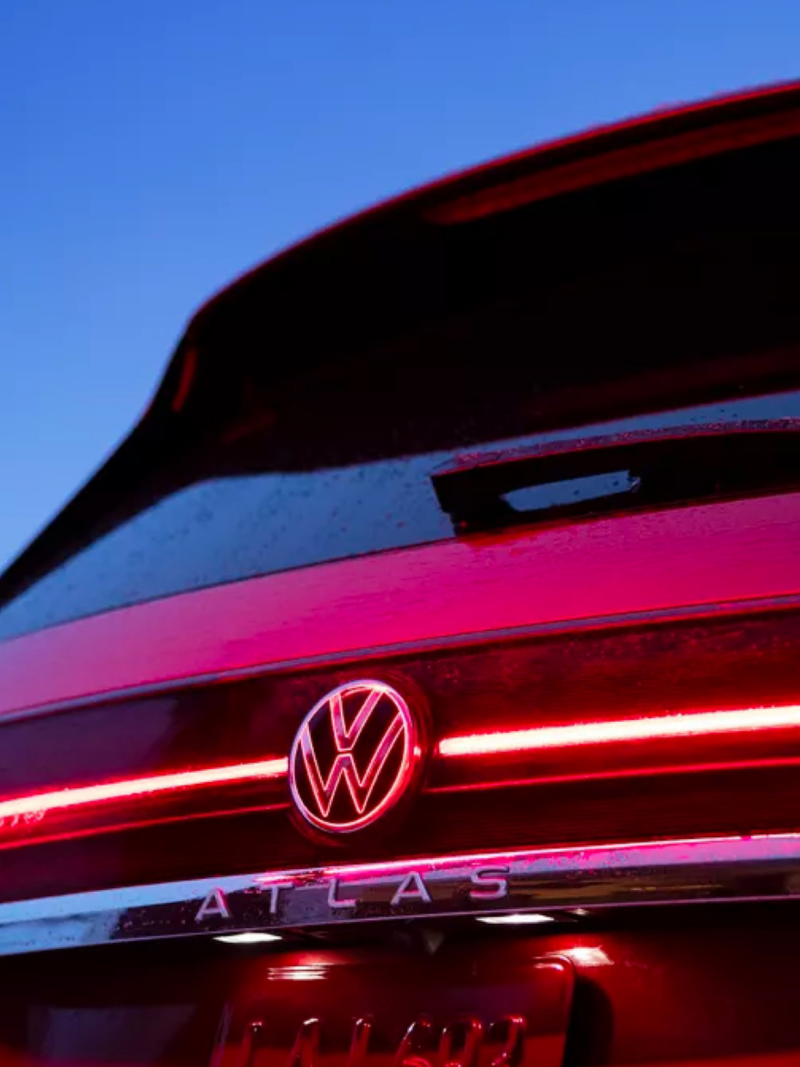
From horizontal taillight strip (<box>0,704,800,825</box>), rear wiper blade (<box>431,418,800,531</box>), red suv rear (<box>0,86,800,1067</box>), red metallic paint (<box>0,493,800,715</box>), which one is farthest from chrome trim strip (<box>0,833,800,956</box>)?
rear wiper blade (<box>431,418,800,531</box>)

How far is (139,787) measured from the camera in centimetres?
213

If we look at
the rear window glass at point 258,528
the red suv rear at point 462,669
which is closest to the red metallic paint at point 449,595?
the red suv rear at point 462,669

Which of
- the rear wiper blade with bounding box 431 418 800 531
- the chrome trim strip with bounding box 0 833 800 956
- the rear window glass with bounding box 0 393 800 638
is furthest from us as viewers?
the rear window glass with bounding box 0 393 800 638

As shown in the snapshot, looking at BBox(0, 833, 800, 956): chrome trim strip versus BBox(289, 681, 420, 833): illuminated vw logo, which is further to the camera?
BBox(289, 681, 420, 833): illuminated vw logo

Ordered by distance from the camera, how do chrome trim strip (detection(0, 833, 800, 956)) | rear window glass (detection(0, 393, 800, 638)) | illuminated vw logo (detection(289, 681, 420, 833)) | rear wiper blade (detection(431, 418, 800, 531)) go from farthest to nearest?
1. rear window glass (detection(0, 393, 800, 638))
2. rear wiper blade (detection(431, 418, 800, 531))
3. illuminated vw logo (detection(289, 681, 420, 833))
4. chrome trim strip (detection(0, 833, 800, 956))

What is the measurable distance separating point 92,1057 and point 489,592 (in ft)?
2.79

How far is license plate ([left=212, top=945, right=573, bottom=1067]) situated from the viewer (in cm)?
173

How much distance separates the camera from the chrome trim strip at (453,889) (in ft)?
5.37

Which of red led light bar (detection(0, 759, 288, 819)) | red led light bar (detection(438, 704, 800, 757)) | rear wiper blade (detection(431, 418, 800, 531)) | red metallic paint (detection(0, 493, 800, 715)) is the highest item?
rear wiper blade (detection(431, 418, 800, 531))

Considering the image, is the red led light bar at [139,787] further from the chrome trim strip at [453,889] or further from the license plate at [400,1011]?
the license plate at [400,1011]

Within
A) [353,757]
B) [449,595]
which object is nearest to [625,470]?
[449,595]

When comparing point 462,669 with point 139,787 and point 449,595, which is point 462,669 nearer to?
point 449,595

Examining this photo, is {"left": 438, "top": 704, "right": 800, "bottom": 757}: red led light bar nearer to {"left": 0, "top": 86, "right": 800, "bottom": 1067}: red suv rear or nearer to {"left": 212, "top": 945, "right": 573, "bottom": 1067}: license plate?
{"left": 0, "top": 86, "right": 800, "bottom": 1067}: red suv rear

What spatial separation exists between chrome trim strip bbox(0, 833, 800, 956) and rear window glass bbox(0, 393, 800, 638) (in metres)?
0.58
